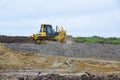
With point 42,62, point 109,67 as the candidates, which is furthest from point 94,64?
point 42,62

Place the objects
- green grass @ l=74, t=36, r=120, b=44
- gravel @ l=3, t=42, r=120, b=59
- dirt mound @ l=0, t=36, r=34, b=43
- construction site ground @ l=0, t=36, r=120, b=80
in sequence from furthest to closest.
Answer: green grass @ l=74, t=36, r=120, b=44
dirt mound @ l=0, t=36, r=34, b=43
gravel @ l=3, t=42, r=120, b=59
construction site ground @ l=0, t=36, r=120, b=80

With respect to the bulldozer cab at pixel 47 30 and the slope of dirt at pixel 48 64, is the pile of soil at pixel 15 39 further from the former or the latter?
the slope of dirt at pixel 48 64

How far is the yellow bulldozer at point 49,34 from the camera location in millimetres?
34969

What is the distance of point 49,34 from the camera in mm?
35094

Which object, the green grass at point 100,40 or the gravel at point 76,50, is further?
the green grass at point 100,40

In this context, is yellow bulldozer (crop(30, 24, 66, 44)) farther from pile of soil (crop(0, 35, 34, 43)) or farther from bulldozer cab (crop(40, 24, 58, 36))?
pile of soil (crop(0, 35, 34, 43))

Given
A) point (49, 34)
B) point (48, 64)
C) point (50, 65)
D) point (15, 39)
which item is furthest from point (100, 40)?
point (50, 65)

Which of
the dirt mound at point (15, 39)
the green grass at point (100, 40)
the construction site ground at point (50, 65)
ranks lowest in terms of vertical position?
the construction site ground at point (50, 65)

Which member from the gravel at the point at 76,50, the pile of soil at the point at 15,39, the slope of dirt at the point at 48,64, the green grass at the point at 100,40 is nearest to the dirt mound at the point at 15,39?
the pile of soil at the point at 15,39

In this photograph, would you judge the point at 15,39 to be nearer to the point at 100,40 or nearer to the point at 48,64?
the point at 100,40

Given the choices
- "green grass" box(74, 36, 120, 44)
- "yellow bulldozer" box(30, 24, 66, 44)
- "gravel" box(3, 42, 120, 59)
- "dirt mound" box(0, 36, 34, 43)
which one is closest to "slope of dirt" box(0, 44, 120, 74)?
"gravel" box(3, 42, 120, 59)

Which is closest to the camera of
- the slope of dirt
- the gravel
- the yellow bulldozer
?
the slope of dirt

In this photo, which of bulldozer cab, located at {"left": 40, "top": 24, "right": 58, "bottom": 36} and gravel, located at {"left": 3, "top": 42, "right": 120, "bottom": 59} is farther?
bulldozer cab, located at {"left": 40, "top": 24, "right": 58, "bottom": 36}

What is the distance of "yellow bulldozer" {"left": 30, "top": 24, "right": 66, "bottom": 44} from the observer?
115 feet
